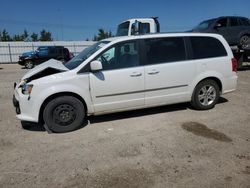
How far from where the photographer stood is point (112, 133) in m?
4.96

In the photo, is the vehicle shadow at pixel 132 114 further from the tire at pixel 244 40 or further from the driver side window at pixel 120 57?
the tire at pixel 244 40

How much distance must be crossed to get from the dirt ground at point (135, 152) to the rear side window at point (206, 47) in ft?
4.56

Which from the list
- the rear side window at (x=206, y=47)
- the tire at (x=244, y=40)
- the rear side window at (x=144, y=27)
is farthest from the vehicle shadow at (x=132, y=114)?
the tire at (x=244, y=40)

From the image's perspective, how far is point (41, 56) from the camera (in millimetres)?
21141

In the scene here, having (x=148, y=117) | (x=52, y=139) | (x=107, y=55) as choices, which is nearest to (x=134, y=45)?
(x=107, y=55)

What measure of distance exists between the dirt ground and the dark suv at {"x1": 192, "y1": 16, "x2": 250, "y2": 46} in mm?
7274

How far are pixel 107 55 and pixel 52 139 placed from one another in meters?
1.99

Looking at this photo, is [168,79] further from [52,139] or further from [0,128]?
[0,128]

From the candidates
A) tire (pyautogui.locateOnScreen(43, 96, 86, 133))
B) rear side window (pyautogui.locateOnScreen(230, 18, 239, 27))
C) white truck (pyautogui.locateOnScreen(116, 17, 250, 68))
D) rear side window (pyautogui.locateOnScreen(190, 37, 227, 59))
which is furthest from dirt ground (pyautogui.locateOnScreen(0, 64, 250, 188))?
rear side window (pyautogui.locateOnScreen(230, 18, 239, 27))

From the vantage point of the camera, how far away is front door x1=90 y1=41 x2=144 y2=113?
16.9 feet

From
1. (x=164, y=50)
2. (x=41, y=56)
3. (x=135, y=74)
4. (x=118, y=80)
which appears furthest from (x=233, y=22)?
(x=41, y=56)

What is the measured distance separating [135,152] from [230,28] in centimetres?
1059

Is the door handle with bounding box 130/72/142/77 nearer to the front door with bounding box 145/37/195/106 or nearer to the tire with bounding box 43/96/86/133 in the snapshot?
the front door with bounding box 145/37/195/106

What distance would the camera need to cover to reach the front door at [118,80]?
16.9 feet
